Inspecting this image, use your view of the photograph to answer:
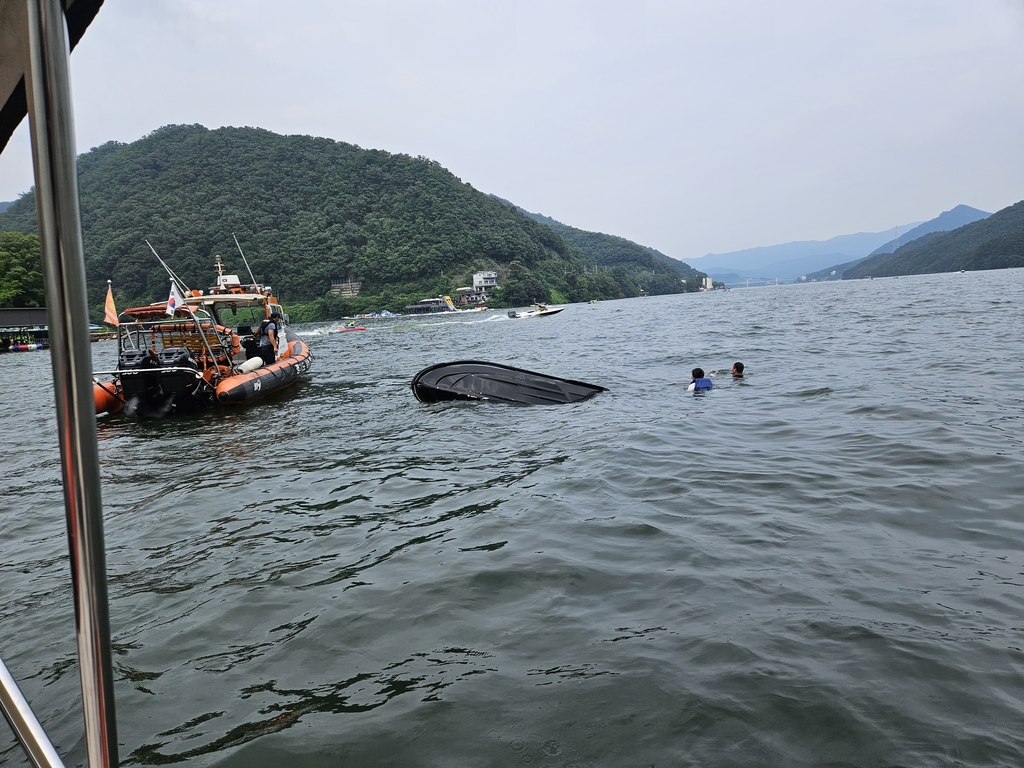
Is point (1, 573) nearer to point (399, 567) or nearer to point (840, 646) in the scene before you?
point (399, 567)

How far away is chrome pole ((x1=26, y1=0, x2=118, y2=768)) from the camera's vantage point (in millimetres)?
710

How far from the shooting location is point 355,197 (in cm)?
10388

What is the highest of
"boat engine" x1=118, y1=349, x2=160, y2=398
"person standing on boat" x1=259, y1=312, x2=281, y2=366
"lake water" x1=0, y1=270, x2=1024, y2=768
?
"person standing on boat" x1=259, y1=312, x2=281, y2=366

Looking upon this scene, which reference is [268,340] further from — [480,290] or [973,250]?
[973,250]

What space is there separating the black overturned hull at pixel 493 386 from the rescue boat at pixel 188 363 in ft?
14.8

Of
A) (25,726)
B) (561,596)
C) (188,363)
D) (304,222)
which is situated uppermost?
(304,222)

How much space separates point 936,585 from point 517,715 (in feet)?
10.1

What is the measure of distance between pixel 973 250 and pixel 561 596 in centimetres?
15418

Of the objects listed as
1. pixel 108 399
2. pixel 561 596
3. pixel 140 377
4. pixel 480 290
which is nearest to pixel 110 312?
pixel 140 377

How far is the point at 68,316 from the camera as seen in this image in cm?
73

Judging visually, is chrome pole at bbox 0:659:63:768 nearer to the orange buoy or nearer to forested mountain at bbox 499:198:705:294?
the orange buoy

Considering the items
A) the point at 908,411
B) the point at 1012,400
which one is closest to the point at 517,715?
the point at 908,411

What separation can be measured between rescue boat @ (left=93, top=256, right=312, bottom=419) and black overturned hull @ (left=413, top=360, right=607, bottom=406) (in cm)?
452

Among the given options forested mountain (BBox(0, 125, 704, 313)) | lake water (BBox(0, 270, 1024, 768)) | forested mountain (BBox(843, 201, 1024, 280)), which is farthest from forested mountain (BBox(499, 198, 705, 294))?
lake water (BBox(0, 270, 1024, 768))
